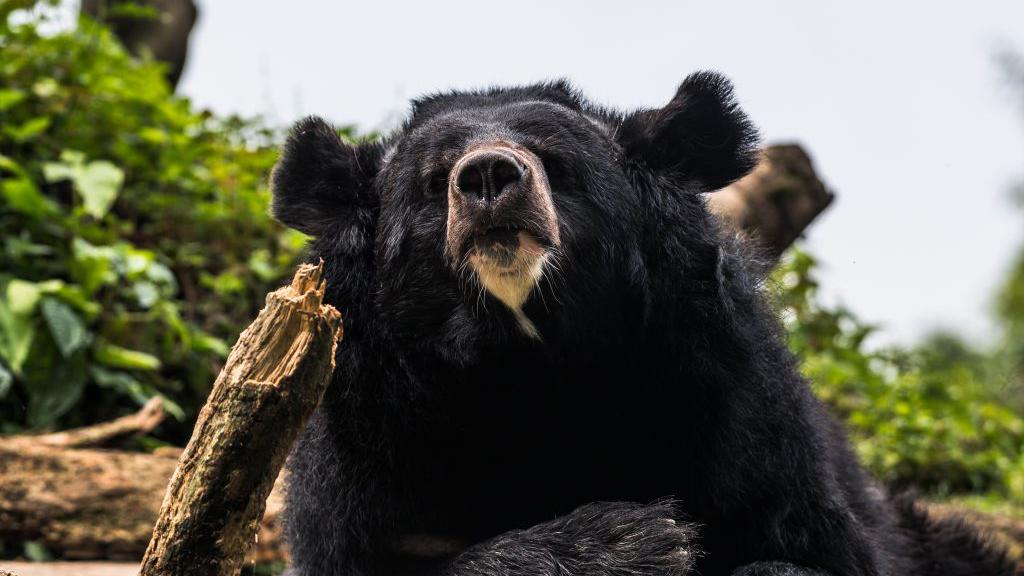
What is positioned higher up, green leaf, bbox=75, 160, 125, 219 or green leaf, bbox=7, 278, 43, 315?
green leaf, bbox=75, 160, 125, 219

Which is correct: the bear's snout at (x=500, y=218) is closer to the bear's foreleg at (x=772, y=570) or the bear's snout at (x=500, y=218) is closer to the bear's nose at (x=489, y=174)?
the bear's nose at (x=489, y=174)

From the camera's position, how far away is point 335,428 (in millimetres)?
3408

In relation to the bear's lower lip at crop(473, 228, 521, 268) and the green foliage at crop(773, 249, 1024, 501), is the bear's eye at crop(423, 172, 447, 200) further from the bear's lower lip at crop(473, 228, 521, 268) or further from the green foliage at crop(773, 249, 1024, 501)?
the green foliage at crop(773, 249, 1024, 501)

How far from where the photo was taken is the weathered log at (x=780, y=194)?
7367 millimetres

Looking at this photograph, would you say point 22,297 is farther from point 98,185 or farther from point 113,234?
point 113,234

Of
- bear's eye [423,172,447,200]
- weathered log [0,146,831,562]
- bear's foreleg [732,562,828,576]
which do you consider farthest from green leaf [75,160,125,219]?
bear's foreleg [732,562,828,576]

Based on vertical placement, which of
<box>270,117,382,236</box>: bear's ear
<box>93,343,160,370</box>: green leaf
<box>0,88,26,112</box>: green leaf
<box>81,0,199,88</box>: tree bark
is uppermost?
<box>81,0,199,88</box>: tree bark

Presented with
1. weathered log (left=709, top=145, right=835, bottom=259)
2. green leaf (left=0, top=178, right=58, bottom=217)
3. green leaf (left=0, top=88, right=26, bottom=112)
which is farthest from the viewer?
weathered log (left=709, top=145, right=835, bottom=259)

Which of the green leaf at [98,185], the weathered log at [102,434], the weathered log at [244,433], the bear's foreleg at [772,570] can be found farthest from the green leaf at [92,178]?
the bear's foreleg at [772,570]

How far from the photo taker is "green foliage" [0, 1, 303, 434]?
6.33 meters

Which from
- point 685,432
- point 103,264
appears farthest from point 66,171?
point 685,432

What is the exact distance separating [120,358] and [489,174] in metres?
4.30

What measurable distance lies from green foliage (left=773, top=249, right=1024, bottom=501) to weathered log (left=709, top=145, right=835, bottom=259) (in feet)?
3.62

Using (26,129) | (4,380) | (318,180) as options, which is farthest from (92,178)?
(318,180)
